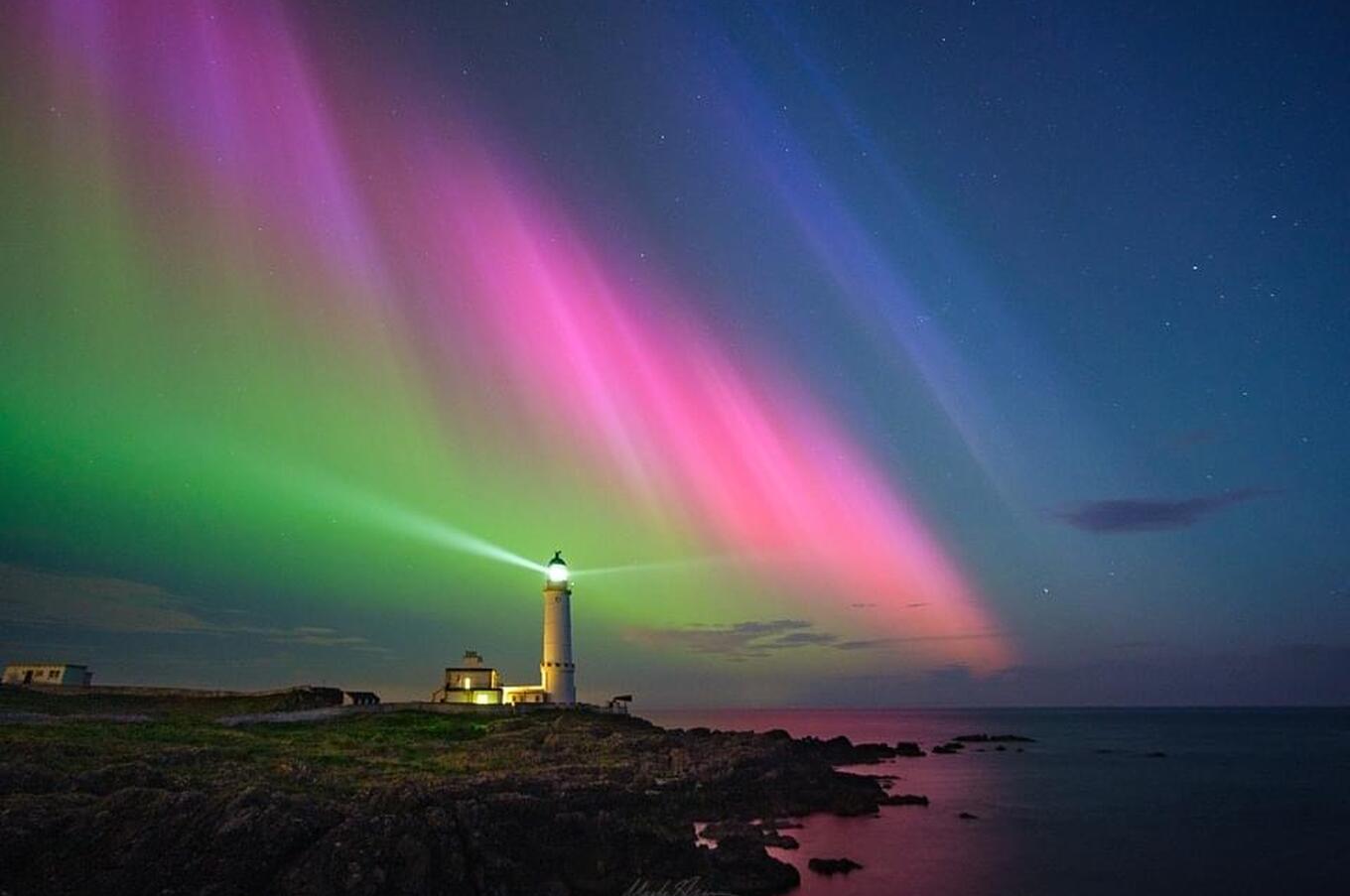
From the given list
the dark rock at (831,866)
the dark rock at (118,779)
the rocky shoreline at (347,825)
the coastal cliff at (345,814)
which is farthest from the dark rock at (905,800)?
the dark rock at (118,779)

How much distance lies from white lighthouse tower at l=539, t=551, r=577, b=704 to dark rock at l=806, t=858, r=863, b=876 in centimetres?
3507

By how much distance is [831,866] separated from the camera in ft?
96.2

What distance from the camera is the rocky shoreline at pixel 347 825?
708 inches

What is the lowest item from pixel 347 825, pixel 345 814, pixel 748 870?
pixel 748 870

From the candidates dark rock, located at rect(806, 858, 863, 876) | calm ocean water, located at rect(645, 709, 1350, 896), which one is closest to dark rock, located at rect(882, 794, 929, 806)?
calm ocean water, located at rect(645, 709, 1350, 896)

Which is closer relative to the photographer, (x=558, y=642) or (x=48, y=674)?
(x=48, y=674)

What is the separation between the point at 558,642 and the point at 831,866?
37.6m

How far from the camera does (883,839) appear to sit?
36500 millimetres

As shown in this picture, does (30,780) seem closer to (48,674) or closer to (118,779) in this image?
(118,779)

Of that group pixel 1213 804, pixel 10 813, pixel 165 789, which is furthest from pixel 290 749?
pixel 1213 804

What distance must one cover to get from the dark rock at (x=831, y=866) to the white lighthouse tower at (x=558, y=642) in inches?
1381

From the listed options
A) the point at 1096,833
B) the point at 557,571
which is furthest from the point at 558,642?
the point at 1096,833

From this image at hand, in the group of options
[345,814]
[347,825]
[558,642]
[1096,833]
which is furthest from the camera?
[558,642]

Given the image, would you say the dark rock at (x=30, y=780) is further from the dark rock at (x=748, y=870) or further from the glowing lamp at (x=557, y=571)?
the glowing lamp at (x=557, y=571)
